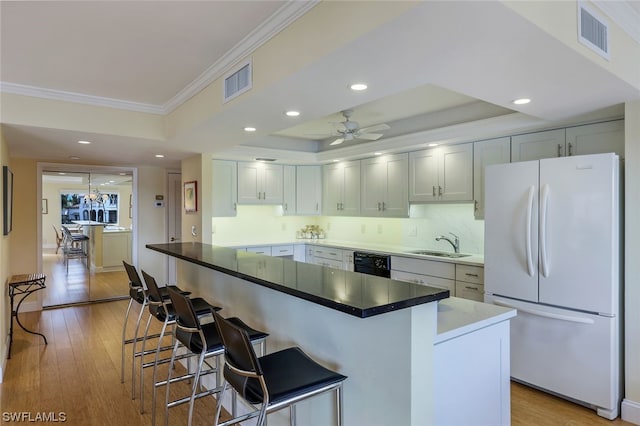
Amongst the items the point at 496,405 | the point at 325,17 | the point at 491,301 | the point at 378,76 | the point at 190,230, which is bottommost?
the point at 496,405

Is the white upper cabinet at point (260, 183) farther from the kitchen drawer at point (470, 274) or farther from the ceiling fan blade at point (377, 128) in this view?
the kitchen drawer at point (470, 274)

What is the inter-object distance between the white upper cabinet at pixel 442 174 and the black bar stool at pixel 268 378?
296 cm

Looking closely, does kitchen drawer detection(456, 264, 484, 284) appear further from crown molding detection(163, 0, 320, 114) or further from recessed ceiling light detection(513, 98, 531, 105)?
crown molding detection(163, 0, 320, 114)

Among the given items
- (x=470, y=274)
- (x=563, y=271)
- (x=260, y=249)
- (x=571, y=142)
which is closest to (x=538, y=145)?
(x=571, y=142)

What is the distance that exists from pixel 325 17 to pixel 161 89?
80.8 inches

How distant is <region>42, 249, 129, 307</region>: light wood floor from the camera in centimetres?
569

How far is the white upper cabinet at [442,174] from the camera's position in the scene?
404 cm

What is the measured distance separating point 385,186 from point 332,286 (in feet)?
11.1

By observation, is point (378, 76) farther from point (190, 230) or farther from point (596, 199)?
point (190, 230)

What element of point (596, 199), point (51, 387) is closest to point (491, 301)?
point (596, 199)

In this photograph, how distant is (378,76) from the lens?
2.05 meters

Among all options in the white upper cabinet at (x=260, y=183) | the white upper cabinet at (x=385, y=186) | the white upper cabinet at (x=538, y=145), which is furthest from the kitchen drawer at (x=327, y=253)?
the white upper cabinet at (x=538, y=145)

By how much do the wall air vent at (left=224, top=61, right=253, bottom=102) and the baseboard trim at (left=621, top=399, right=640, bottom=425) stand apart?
11.0 feet

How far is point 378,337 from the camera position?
1614 millimetres
